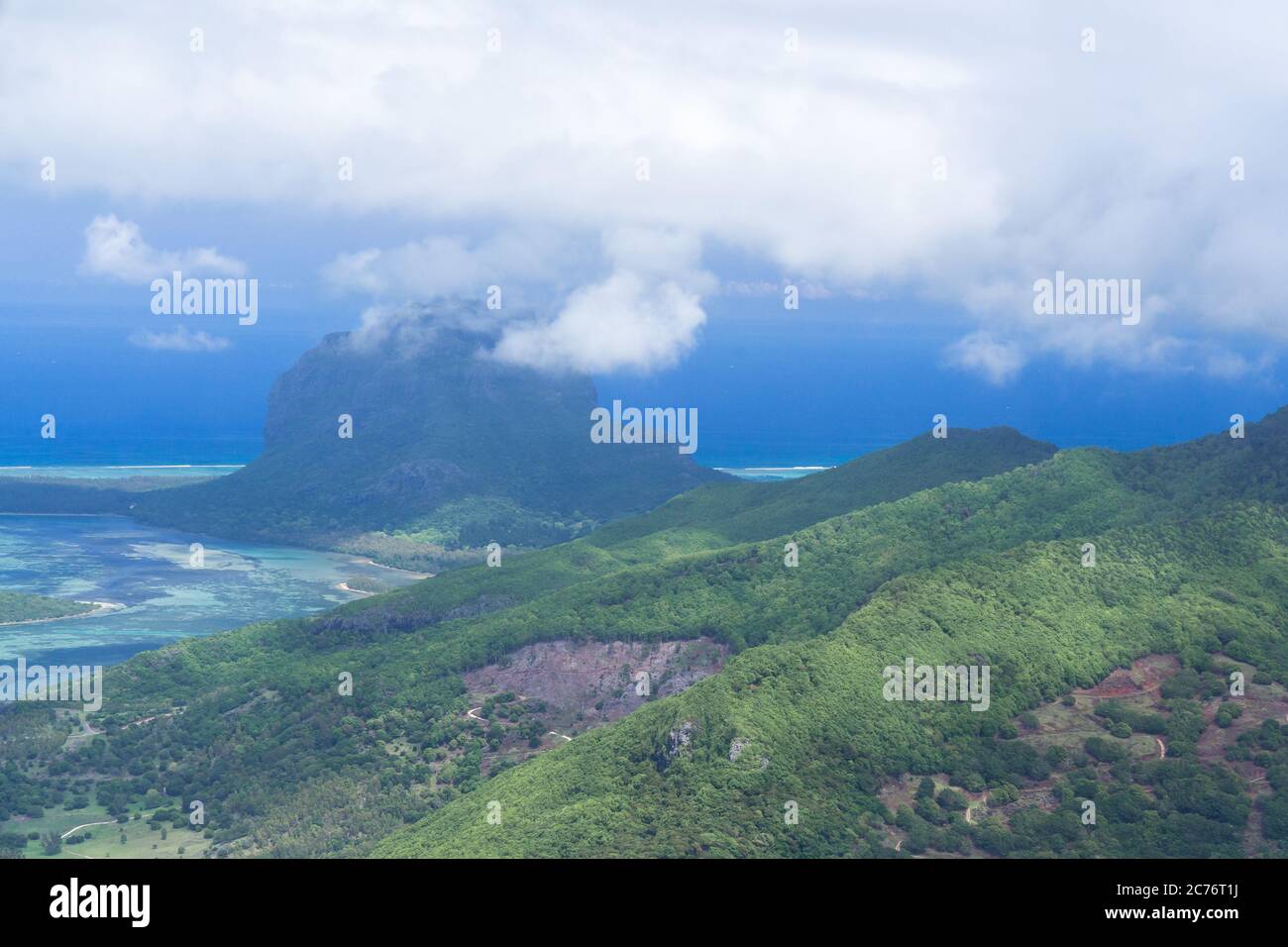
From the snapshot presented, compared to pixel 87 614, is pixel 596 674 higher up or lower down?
lower down

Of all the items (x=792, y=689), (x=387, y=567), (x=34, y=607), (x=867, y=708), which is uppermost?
(x=387, y=567)

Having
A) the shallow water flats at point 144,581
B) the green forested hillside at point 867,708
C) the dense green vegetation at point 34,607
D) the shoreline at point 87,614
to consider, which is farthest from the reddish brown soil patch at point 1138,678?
the dense green vegetation at point 34,607

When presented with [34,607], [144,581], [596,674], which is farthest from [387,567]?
[596,674]

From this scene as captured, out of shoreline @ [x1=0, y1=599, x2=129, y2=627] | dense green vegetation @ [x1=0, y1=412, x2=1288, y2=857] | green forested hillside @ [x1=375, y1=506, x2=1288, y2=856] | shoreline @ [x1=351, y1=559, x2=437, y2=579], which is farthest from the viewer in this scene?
shoreline @ [x1=351, y1=559, x2=437, y2=579]

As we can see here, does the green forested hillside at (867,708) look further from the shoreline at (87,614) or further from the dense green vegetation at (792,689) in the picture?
the shoreline at (87,614)

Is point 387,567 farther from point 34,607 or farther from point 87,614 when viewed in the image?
point 34,607

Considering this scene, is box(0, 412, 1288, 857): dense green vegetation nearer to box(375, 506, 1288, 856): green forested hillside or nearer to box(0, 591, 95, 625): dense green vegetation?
box(375, 506, 1288, 856): green forested hillside

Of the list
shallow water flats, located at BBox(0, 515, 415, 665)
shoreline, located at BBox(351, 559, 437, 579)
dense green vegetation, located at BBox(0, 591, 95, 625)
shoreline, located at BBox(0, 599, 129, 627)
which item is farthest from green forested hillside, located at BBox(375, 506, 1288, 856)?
shoreline, located at BBox(351, 559, 437, 579)
